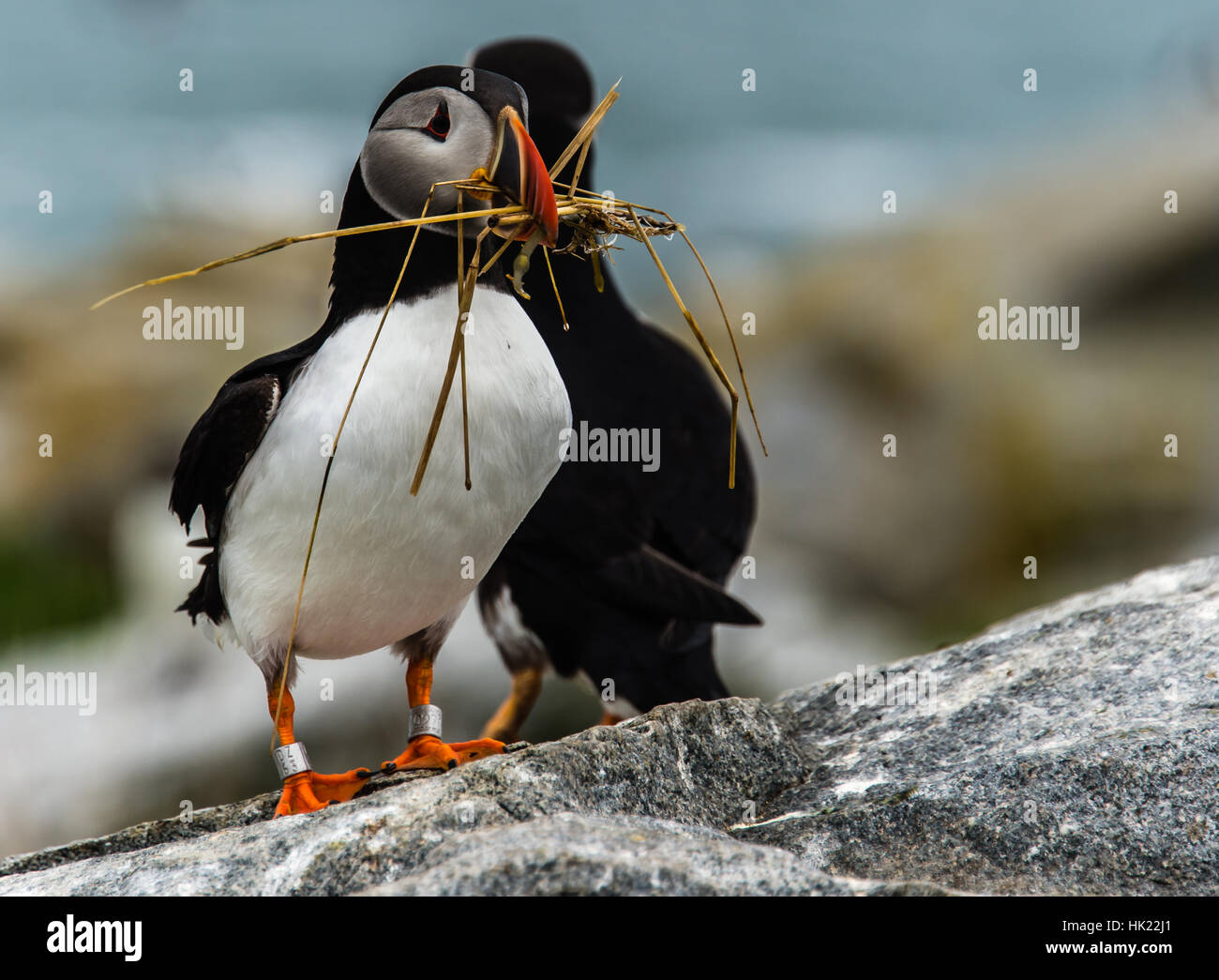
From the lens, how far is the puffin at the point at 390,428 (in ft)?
9.64

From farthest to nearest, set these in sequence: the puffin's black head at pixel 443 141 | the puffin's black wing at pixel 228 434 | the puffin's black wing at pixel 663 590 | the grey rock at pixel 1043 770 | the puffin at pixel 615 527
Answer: the puffin at pixel 615 527 → the puffin's black wing at pixel 663 590 → the puffin's black wing at pixel 228 434 → the puffin's black head at pixel 443 141 → the grey rock at pixel 1043 770

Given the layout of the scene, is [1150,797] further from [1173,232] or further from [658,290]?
[658,290]

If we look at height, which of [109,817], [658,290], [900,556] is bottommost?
[109,817]

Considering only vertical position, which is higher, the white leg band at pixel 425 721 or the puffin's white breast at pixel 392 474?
the puffin's white breast at pixel 392 474

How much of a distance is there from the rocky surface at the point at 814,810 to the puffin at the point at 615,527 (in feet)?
4.13

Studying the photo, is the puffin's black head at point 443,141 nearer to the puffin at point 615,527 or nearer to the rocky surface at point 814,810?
the rocky surface at point 814,810

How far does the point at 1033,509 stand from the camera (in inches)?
410

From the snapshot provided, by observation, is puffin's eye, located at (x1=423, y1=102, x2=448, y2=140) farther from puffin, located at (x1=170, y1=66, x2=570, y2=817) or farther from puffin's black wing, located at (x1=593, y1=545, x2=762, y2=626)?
puffin's black wing, located at (x1=593, y1=545, x2=762, y2=626)

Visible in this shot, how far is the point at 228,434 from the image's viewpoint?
3125 mm

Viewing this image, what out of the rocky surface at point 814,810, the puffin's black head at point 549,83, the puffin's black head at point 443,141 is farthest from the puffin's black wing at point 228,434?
the puffin's black head at point 549,83

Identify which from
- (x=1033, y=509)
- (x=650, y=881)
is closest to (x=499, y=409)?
(x=650, y=881)

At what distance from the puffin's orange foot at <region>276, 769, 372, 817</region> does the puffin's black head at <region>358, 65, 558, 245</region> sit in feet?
4.71
